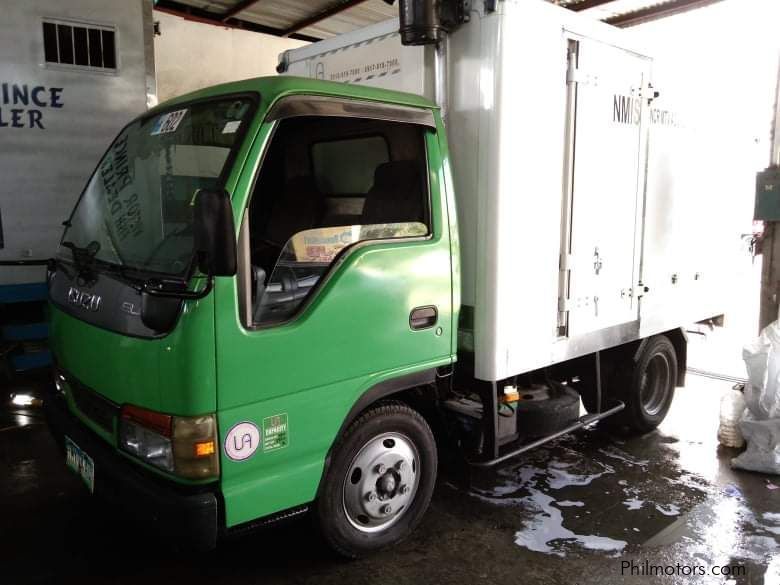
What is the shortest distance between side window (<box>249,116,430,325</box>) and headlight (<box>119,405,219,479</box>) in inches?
17.1

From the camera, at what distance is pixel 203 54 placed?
30.7 feet

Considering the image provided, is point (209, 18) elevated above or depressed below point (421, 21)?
above

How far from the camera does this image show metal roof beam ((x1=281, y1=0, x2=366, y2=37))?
8039mm

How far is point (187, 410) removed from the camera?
2256 millimetres

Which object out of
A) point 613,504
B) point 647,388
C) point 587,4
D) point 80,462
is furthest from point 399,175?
point 587,4

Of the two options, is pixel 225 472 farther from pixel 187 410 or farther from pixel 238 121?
pixel 238 121

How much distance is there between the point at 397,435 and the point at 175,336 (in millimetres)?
1256

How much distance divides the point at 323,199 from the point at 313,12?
6118 millimetres

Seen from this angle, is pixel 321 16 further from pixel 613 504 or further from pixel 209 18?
pixel 613 504

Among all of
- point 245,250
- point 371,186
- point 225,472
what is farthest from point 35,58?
point 225,472

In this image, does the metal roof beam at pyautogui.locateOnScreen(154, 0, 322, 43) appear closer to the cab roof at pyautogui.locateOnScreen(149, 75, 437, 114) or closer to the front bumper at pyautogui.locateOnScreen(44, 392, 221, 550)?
the cab roof at pyautogui.locateOnScreen(149, 75, 437, 114)

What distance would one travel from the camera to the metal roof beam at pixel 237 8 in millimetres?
8305

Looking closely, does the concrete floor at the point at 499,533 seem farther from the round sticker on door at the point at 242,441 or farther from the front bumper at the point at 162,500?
the round sticker on door at the point at 242,441

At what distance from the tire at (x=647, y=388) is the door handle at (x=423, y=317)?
84.3 inches
